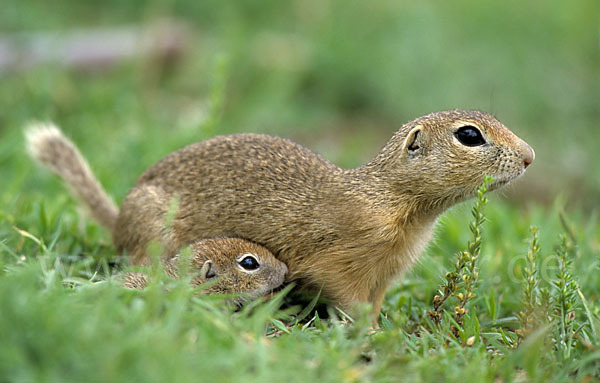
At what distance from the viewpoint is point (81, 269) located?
498cm

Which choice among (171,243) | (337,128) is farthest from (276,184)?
(337,128)

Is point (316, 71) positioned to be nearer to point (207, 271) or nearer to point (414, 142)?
point (414, 142)

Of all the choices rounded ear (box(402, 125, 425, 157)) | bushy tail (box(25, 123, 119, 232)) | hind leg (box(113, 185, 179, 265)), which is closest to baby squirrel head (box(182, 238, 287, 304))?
hind leg (box(113, 185, 179, 265))

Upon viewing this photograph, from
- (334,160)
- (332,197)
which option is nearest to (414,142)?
(332,197)

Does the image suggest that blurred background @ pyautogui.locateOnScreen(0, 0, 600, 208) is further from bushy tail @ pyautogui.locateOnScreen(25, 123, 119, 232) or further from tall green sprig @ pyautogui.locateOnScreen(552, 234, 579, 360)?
tall green sprig @ pyautogui.locateOnScreen(552, 234, 579, 360)

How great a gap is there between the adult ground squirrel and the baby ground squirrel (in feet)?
0.62

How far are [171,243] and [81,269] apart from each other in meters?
0.62

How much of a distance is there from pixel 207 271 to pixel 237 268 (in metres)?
0.19

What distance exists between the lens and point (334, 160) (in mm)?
9227

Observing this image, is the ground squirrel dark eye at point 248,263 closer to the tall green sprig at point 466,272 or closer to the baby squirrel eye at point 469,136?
the tall green sprig at point 466,272

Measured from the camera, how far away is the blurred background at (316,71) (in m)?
9.21

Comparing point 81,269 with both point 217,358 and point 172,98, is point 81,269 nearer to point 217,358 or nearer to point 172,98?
point 217,358

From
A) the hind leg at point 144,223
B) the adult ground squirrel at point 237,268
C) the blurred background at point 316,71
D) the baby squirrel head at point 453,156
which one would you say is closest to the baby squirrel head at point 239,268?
the adult ground squirrel at point 237,268

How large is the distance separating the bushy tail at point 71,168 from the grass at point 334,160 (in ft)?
0.77
